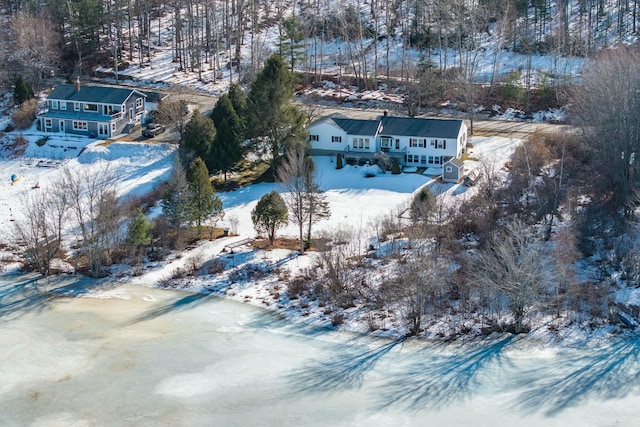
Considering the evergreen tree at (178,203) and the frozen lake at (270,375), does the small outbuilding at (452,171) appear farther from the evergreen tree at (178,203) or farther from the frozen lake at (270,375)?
the frozen lake at (270,375)

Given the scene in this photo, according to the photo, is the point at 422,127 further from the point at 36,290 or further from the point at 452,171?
the point at 36,290

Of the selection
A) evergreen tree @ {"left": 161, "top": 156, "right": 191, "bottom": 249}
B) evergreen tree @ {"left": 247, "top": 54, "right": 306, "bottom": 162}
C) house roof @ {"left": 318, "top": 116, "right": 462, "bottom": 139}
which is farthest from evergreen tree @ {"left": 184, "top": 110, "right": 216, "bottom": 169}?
house roof @ {"left": 318, "top": 116, "right": 462, "bottom": 139}

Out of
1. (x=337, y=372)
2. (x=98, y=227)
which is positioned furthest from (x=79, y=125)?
(x=337, y=372)

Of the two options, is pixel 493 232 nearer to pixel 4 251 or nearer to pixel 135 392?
pixel 135 392

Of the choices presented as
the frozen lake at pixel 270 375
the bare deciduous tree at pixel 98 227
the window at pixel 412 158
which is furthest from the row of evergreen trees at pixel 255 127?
the frozen lake at pixel 270 375

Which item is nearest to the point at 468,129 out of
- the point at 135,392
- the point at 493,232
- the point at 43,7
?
the point at 493,232
